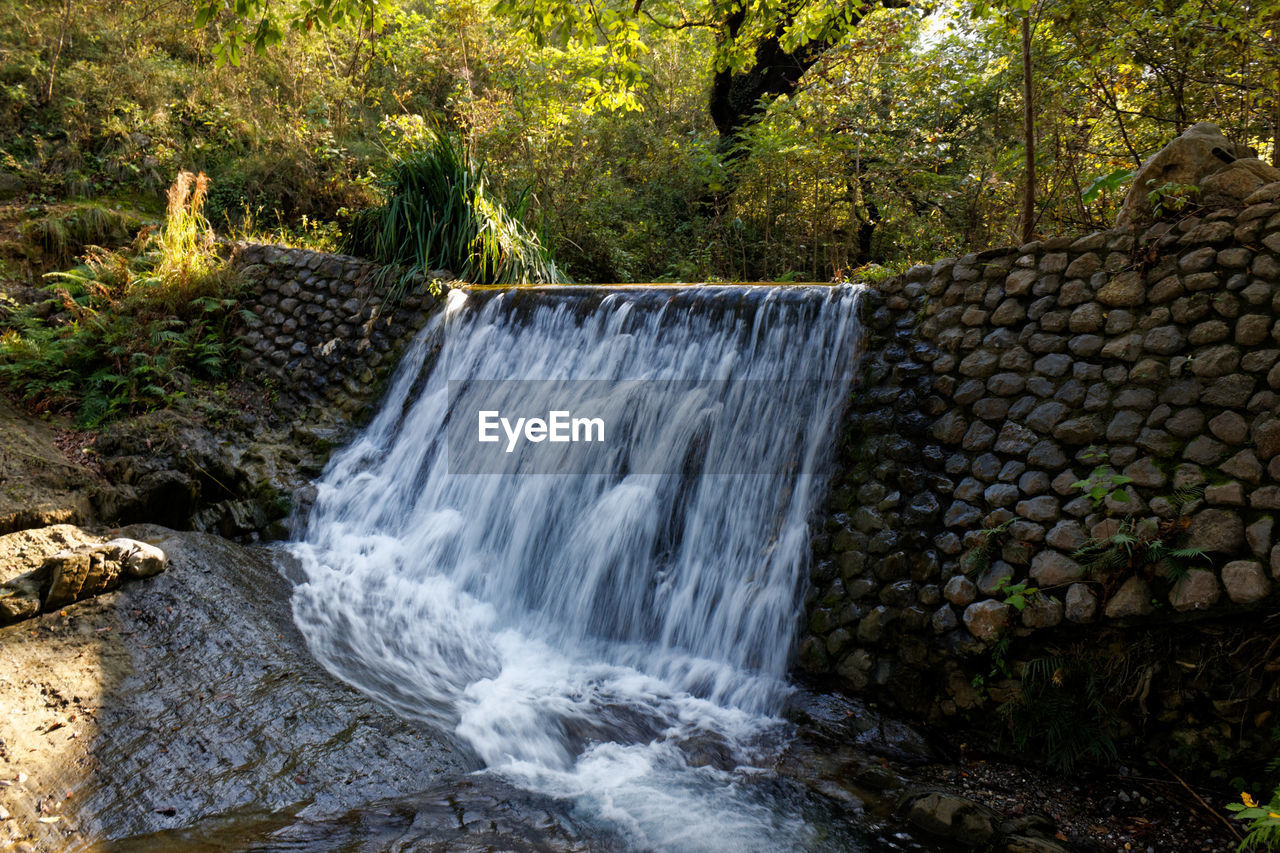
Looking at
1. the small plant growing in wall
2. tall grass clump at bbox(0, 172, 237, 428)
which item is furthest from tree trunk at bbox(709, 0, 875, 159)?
the small plant growing in wall

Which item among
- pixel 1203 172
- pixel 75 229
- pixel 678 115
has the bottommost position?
pixel 75 229

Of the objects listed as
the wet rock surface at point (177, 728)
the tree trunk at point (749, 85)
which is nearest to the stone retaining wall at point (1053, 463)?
the wet rock surface at point (177, 728)

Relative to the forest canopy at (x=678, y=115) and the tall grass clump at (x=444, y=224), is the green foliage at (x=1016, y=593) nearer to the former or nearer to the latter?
the forest canopy at (x=678, y=115)

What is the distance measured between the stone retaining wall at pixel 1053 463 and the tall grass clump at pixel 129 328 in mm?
6391

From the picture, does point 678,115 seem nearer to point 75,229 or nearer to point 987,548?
point 75,229

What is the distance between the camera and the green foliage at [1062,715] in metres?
3.24

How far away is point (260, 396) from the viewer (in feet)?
23.0

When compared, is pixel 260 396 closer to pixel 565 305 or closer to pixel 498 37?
pixel 565 305

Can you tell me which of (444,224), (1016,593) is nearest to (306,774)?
(1016,593)

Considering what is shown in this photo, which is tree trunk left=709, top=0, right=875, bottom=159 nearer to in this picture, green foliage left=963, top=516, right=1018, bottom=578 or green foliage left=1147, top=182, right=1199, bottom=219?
green foliage left=1147, top=182, right=1199, bottom=219

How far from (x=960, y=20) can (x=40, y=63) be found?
12880 mm

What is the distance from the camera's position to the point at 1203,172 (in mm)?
3672
